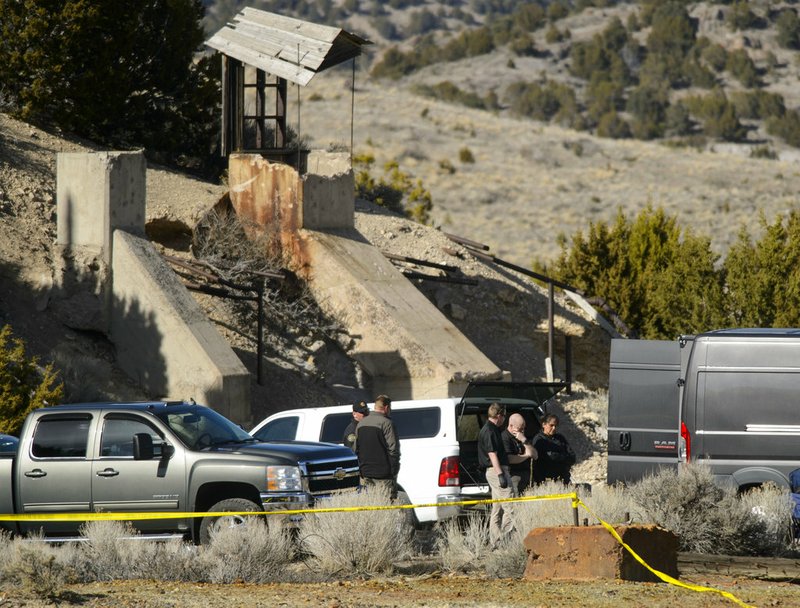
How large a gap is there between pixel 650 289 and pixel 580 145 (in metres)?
36.8

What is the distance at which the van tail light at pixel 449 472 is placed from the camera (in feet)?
47.3

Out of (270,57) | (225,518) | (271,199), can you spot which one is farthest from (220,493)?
(270,57)

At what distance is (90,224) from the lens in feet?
63.9

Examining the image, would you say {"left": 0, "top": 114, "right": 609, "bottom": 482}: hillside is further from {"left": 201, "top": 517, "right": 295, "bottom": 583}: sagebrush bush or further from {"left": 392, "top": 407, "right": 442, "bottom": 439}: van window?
{"left": 201, "top": 517, "right": 295, "bottom": 583}: sagebrush bush

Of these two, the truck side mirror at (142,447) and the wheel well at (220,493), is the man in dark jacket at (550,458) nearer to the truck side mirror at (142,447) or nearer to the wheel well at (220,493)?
the wheel well at (220,493)

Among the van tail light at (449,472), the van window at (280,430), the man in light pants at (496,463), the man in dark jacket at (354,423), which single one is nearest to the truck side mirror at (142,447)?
the man in dark jacket at (354,423)

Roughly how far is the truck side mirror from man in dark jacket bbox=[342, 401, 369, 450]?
8.85ft

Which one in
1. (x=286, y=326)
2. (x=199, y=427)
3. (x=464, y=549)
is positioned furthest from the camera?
(x=286, y=326)

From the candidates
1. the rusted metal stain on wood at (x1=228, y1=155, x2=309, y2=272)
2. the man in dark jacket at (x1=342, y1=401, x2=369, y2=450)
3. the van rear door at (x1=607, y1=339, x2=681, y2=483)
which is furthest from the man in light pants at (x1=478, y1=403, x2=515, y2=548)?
the rusted metal stain on wood at (x1=228, y1=155, x2=309, y2=272)

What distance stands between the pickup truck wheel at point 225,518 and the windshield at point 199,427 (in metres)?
0.68

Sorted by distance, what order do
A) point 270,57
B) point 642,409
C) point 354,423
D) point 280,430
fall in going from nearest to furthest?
1. point 354,423
2. point 280,430
3. point 642,409
4. point 270,57

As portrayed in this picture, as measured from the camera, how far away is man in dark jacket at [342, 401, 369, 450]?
1448 cm

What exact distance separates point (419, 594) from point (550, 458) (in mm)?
4341

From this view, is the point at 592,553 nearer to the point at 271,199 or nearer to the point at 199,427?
the point at 199,427
